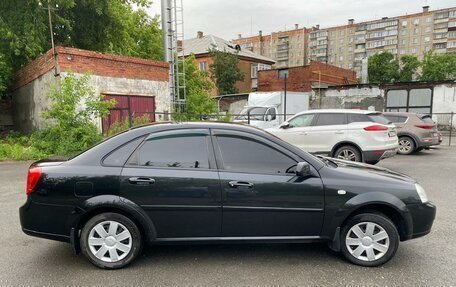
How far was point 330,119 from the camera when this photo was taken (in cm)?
941

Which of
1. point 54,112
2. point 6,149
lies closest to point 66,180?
point 54,112

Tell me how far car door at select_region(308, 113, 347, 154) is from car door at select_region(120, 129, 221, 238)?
6.37 metres

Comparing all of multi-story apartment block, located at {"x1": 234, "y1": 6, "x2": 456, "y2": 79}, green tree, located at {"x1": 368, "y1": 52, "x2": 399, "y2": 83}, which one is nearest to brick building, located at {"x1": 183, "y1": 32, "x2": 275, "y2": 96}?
green tree, located at {"x1": 368, "y1": 52, "x2": 399, "y2": 83}

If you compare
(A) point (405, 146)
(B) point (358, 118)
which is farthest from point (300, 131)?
(A) point (405, 146)

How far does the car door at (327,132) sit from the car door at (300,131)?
13 centimetres

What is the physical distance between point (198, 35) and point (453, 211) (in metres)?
48.4

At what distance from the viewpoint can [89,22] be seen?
16750 mm

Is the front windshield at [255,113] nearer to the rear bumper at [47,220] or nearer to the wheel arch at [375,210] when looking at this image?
the wheel arch at [375,210]

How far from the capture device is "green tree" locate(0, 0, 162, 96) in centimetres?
1391

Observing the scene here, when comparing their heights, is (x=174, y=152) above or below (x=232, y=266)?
above

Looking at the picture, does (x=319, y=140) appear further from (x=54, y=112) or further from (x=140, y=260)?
(x=54, y=112)

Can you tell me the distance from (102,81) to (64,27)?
19.0 feet

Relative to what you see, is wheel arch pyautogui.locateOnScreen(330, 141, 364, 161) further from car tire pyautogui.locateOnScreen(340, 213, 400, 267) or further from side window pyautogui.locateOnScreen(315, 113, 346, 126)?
car tire pyautogui.locateOnScreen(340, 213, 400, 267)

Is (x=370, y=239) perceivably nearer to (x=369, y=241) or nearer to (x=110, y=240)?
(x=369, y=241)
